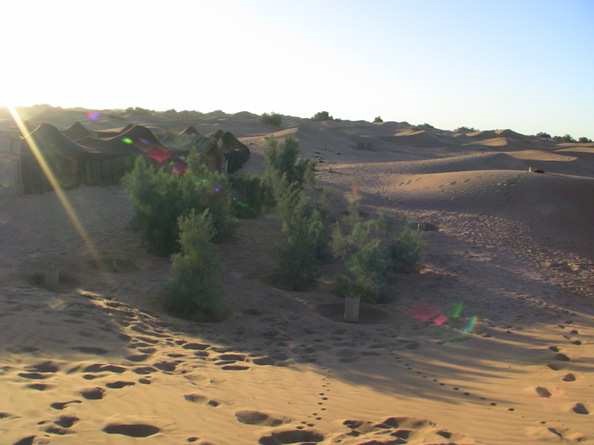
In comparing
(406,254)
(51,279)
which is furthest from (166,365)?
(406,254)

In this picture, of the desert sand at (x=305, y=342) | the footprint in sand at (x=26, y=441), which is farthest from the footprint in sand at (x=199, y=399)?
the footprint in sand at (x=26, y=441)

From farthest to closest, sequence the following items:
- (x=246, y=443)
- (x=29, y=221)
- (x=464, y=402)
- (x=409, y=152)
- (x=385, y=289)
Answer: (x=409, y=152) < (x=29, y=221) < (x=385, y=289) < (x=464, y=402) < (x=246, y=443)

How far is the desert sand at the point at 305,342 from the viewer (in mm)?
5129

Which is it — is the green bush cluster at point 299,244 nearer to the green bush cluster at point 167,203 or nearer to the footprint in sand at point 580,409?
the green bush cluster at point 167,203

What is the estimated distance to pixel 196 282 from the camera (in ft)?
32.4

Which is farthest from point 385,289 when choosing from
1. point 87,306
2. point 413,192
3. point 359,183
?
point 359,183

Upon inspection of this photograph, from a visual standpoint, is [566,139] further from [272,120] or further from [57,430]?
[57,430]

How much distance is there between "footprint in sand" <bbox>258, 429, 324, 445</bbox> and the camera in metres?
4.80

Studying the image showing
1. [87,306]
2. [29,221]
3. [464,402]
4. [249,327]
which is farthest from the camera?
[29,221]

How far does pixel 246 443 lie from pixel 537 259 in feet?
36.1

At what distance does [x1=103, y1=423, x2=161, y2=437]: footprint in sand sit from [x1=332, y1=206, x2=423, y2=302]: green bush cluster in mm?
6944

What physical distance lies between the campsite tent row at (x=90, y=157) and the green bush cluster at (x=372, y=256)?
21.2ft

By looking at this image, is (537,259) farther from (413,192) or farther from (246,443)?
(246,443)

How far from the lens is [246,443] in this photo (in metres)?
4.70
